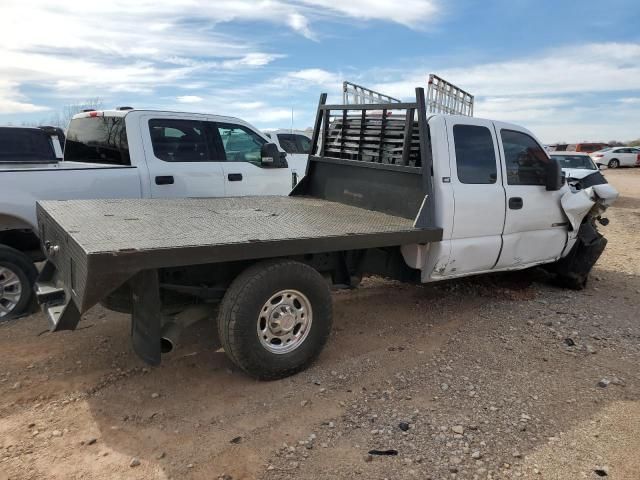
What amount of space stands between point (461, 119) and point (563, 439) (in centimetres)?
300

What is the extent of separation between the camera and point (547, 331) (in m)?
5.12

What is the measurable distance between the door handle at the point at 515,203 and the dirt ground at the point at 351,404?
1.10 meters

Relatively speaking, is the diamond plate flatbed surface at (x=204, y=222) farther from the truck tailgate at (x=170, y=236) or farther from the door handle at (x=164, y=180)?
the door handle at (x=164, y=180)

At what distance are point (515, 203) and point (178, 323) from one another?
3.53m

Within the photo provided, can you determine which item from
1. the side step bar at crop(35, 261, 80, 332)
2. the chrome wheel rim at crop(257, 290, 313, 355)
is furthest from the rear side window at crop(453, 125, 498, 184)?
the side step bar at crop(35, 261, 80, 332)

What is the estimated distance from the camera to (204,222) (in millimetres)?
4145

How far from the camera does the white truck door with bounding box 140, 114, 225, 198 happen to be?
583 cm

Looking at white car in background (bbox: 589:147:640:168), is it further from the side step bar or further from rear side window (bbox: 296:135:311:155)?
→ the side step bar

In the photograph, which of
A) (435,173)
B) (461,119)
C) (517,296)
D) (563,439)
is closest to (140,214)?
(435,173)

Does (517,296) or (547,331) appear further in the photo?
(517,296)

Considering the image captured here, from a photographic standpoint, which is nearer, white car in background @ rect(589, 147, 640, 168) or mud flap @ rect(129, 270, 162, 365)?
mud flap @ rect(129, 270, 162, 365)

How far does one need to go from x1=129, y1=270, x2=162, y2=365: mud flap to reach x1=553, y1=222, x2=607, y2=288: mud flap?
4959 mm

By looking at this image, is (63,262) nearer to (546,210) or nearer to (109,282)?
(109,282)

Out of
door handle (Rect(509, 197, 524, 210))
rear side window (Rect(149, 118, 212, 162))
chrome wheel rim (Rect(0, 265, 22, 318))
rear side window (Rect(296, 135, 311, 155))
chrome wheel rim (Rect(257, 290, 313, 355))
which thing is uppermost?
rear side window (Rect(149, 118, 212, 162))
